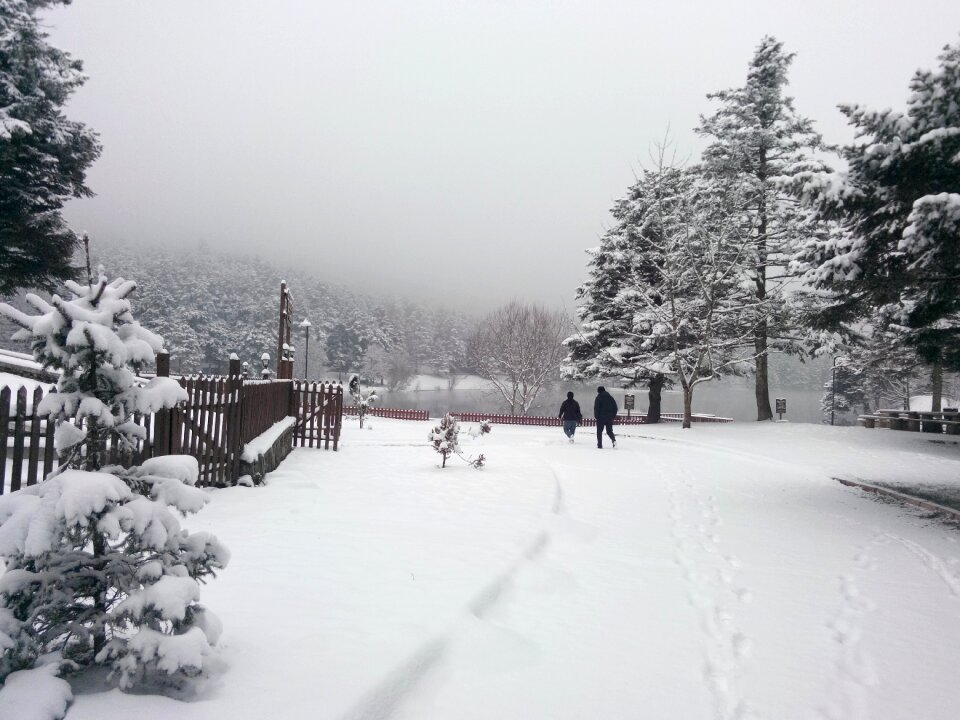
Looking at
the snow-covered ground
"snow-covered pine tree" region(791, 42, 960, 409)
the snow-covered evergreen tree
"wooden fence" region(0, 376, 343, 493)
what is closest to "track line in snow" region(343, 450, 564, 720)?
the snow-covered ground

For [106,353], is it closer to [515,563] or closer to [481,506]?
[515,563]

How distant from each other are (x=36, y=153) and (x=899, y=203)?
22.9m

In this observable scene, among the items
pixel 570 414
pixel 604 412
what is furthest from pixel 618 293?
pixel 604 412

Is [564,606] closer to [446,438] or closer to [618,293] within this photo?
[446,438]

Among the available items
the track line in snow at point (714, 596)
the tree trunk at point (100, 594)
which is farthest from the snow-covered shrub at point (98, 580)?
the track line in snow at point (714, 596)

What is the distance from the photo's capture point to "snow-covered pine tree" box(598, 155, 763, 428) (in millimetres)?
24969

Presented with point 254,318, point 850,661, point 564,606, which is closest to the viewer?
point 850,661

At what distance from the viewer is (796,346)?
26438mm

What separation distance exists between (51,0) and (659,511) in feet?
82.9

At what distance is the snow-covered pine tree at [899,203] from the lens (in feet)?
24.0

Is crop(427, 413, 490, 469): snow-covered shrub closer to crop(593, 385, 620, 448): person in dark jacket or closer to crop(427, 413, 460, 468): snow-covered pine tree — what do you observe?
crop(427, 413, 460, 468): snow-covered pine tree

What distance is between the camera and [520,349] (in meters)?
42.4

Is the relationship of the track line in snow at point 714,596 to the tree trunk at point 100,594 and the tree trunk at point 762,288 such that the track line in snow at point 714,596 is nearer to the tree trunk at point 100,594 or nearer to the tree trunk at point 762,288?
the tree trunk at point 100,594

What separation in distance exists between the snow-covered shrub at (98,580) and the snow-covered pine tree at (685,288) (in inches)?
915
